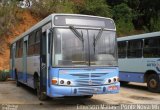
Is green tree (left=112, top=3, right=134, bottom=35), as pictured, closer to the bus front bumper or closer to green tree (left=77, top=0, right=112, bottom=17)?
green tree (left=77, top=0, right=112, bottom=17)

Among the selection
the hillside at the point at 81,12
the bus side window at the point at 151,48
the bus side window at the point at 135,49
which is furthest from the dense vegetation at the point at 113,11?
the bus side window at the point at 151,48

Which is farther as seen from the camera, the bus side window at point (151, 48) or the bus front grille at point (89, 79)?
the bus side window at point (151, 48)

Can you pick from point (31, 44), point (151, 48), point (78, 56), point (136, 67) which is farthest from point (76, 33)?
point (136, 67)

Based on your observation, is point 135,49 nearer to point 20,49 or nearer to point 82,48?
point 20,49

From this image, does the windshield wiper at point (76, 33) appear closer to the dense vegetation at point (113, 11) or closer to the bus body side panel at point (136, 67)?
the bus body side panel at point (136, 67)

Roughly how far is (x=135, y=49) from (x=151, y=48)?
5.21ft

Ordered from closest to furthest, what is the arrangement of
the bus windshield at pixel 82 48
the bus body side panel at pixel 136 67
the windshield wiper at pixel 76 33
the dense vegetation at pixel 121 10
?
the bus windshield at pixel 82 48 → the windshield wiper at pixel 76 33 → the bus body side panel at pixel 136 67 → the dense vegetation at pixel 121 10

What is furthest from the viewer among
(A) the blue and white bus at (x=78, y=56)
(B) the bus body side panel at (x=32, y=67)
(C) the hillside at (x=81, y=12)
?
(C) the hillside at (x=81, y=12)

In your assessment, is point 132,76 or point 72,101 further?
point 132,76

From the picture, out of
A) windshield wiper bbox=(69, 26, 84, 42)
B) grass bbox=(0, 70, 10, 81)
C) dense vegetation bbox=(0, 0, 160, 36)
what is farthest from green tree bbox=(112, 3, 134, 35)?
windshield wiper bbox=(69, 26, 84, 42)

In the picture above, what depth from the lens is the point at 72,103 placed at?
12688 mm

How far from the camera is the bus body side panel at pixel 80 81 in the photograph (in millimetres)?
11148

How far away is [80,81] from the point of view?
1134cm

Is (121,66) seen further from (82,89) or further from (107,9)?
(107,9)
